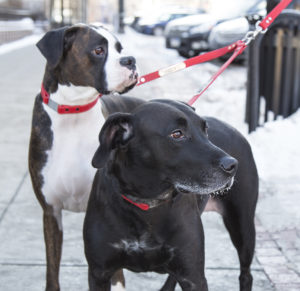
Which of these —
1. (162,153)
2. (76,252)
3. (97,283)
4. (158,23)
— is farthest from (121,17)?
(162,153)

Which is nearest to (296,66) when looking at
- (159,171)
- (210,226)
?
(210,226)

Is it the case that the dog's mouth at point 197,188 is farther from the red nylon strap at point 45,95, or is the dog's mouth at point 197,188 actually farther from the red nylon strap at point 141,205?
the red nylon strap at point 45,95

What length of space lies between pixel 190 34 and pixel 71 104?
1414 cm

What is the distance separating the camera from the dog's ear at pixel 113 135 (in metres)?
2.84

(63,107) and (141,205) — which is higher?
(63,107)

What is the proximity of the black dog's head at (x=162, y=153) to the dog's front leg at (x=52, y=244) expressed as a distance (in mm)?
965

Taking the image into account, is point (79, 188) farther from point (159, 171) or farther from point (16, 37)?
point (16, 37)

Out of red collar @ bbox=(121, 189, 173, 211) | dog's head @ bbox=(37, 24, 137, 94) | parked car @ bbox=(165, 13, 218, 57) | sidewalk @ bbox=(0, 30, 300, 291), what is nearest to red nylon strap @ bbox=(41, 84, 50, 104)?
dog's head @ bbox=(37, 24, 137, 94)

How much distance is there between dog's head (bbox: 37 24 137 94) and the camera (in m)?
3.55

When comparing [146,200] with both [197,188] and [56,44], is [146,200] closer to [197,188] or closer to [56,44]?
[197,188]

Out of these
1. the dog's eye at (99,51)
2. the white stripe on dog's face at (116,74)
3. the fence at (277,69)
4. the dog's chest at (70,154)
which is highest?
the dog's eye at (99,51)

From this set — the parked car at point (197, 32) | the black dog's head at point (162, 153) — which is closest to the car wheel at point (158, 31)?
the parked car at point (197, 32)

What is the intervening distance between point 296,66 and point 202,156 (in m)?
5.86

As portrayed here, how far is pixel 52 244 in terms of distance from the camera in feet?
12.6
